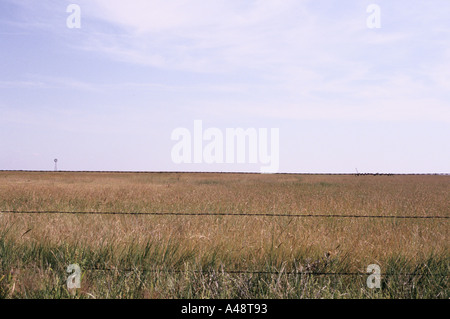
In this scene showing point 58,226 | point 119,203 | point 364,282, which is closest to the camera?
point 364,282

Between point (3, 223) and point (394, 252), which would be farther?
point (3, 223)

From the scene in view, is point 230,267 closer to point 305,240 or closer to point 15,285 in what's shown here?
point 305,240

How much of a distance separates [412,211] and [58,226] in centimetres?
699

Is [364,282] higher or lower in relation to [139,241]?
lower

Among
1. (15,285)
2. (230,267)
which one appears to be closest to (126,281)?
(15,285)

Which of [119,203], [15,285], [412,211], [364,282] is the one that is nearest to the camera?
[15,285]

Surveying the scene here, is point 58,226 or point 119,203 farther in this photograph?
point 119,203

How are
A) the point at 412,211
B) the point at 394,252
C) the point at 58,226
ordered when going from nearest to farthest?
1. the point at 394,252
2. the point at 58,226
3. the point at 412,211

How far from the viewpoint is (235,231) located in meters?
5.24

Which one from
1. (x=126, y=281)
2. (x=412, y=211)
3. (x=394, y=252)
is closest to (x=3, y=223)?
(x=126, y=281)
